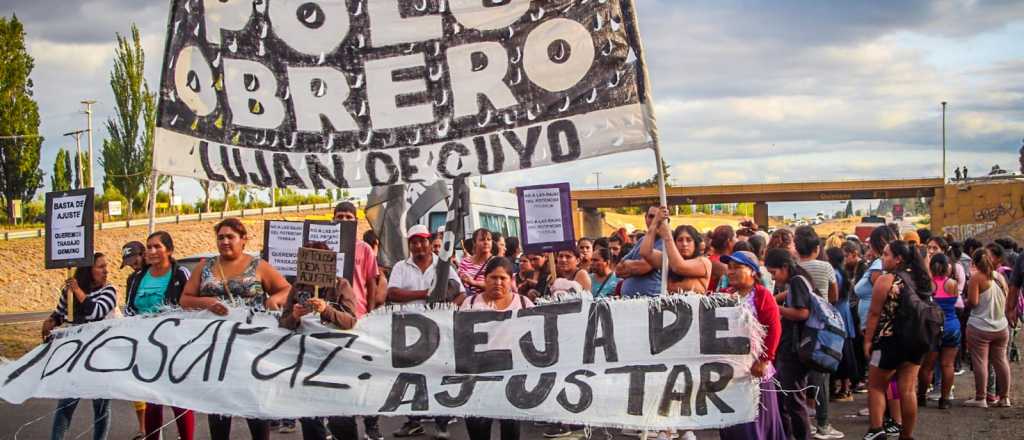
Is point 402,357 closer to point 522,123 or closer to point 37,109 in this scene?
point 522,123

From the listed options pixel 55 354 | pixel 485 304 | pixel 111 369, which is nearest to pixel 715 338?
pixel 485 304

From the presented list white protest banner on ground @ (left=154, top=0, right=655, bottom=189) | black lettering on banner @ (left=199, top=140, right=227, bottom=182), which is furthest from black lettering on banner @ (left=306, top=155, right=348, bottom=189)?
black lettering on banner @ (left=199, top=140, right=227, bottom=182)

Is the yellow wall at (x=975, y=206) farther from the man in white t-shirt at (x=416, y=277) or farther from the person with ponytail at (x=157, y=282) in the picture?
the person with ponytail at (x=157, y=282)

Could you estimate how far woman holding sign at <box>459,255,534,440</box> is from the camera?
6.82 m

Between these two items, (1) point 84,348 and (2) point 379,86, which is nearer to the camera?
(1) point 84,348

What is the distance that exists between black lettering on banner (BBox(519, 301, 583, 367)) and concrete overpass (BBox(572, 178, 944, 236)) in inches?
2454

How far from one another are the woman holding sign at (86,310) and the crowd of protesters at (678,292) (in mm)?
12

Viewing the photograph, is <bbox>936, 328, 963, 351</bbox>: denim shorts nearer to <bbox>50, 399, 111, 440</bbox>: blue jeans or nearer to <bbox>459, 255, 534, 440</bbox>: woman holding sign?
<bbox>459, 255, 534, 440</bbox>: woman holding sign

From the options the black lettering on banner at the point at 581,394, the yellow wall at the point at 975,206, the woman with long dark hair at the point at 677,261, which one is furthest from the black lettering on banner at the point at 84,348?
the yellow wall at the point at 975,206

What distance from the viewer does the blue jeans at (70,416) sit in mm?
7605

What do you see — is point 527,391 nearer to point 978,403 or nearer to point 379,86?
point 379,86

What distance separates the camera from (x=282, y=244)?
8.13 m

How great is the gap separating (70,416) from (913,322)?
6.34 m

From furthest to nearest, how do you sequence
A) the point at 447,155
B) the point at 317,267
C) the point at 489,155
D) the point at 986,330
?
1. the point at 986,330
2. the point at 447,155
3. the point at 489,155
4. the point at 317,267
